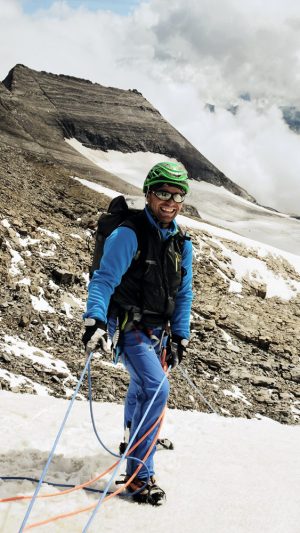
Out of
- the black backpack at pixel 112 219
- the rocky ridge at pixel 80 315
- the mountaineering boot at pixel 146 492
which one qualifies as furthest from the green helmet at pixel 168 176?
the rocky ridge at pixel 80 315

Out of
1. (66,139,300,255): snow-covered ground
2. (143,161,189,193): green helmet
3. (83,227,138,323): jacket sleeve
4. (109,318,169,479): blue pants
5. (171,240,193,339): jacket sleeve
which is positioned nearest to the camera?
(83,227,138,323): jacket sleeve

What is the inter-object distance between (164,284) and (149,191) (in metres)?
0.97

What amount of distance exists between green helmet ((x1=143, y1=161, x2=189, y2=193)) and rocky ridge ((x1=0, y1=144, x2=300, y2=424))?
5.84 meters

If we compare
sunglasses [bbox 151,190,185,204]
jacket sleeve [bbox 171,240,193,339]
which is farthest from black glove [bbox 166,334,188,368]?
sunglasses [bbox 151,190,185,204]

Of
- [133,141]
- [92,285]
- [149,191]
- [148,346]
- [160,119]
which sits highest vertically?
[160,119]

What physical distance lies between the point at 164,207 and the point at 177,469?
2794 mm

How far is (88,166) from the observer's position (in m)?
69.1

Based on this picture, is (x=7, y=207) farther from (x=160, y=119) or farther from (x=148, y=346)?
(x=160, y=119)

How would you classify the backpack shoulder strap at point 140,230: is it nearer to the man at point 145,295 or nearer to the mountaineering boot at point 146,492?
the man at point 145,295

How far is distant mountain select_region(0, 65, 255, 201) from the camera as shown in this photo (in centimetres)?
10194

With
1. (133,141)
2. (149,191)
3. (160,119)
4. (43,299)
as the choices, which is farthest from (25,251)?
(160,119)

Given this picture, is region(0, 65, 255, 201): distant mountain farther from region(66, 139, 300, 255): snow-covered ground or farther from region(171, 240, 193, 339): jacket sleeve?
region(171, 240, 193, 339): jacket sleeve

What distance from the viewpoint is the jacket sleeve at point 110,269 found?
467cm

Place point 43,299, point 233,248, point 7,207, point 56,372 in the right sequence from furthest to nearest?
point 233,248
point 7,207
point 43,299
point 56,372
